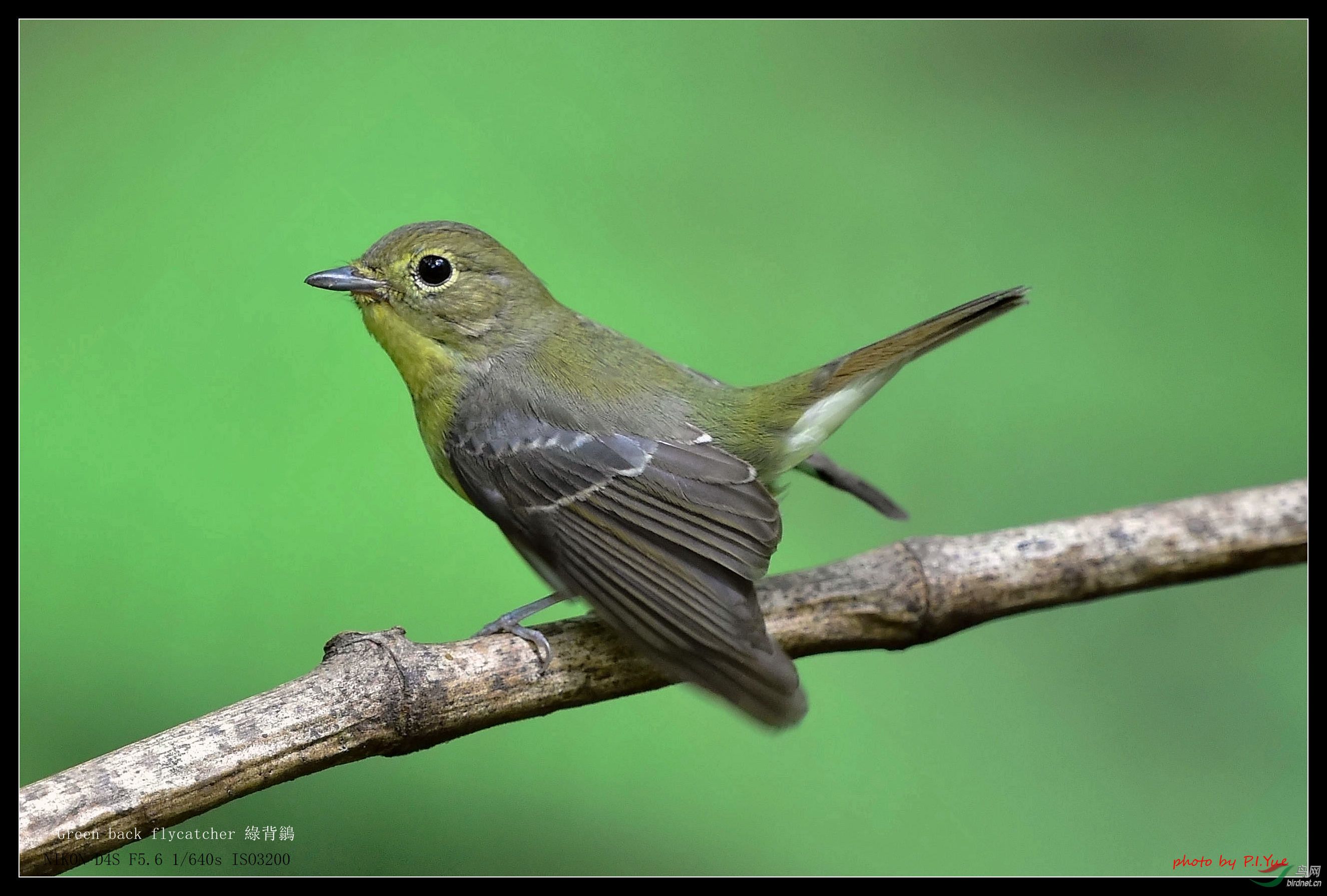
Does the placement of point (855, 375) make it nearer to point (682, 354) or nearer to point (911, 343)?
point (911, 343)

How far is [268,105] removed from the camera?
3242 mm

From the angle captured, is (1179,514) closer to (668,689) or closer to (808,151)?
(668,689)

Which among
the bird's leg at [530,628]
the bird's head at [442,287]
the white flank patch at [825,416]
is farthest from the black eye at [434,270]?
the white flank patch at [825,416]

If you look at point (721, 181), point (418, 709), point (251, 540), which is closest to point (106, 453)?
point (251, 540)

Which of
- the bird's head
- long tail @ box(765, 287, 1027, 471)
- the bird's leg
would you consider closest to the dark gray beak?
the bird's head

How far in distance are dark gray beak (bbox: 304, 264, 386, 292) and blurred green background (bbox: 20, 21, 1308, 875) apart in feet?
1.26

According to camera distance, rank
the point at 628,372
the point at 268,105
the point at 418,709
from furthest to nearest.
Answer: the point at 268,105, the point at 628,372, the point at 418,709

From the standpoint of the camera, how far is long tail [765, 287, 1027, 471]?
2.31 meters

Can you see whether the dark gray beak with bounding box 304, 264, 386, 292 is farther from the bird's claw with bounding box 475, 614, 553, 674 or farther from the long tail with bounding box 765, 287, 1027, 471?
the long tail with bounding box 765, 287, 1027, 471

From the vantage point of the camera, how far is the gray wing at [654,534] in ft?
7.11

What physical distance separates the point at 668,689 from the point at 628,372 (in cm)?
82

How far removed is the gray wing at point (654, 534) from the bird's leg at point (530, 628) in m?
0.10

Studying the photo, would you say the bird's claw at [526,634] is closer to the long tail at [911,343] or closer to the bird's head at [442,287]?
the bird's head at [442,287]

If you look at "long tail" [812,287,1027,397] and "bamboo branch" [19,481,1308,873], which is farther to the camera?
"long tail" [812,287,1027,397]
